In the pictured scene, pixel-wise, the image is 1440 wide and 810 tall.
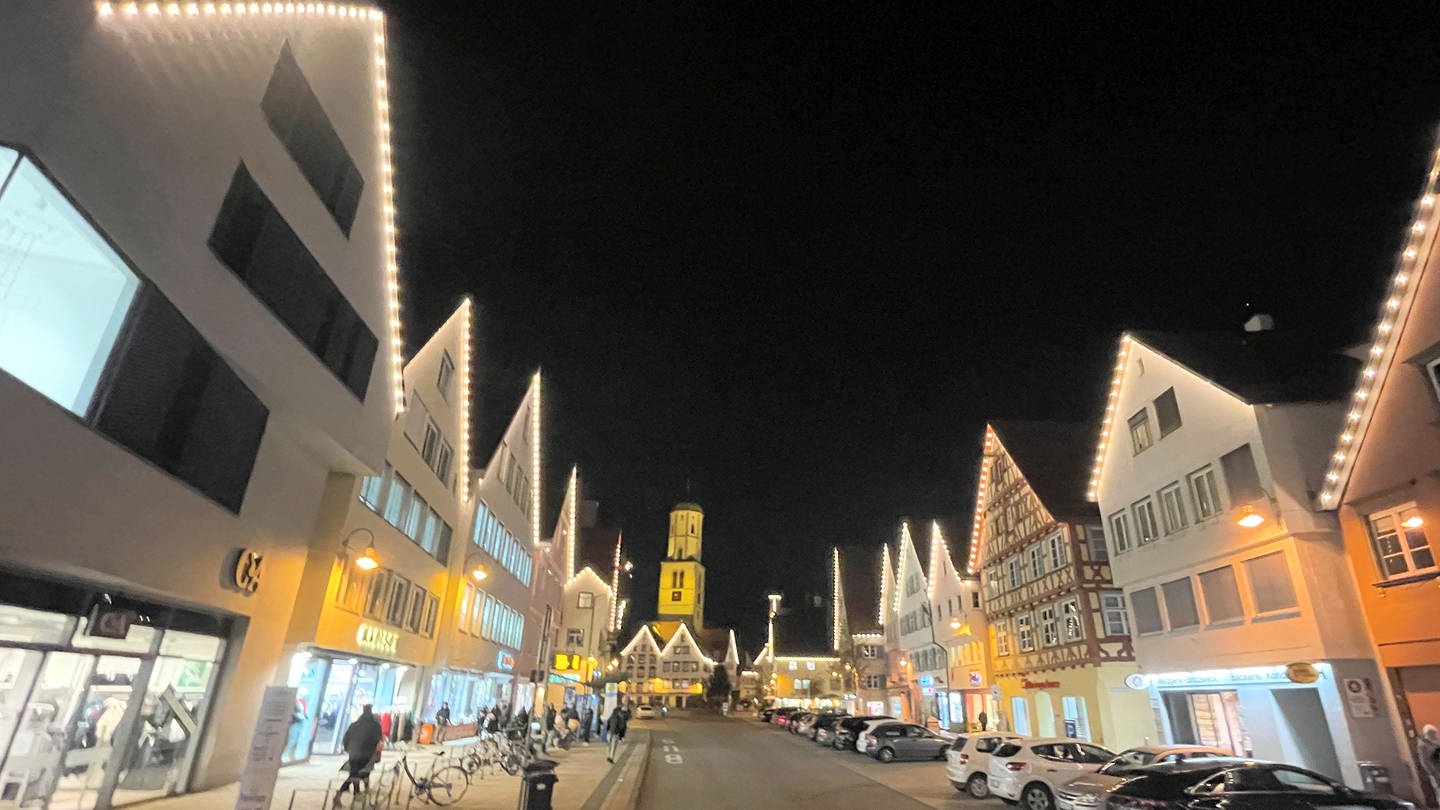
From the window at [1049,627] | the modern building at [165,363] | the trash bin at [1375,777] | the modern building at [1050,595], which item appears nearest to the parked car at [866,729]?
the modern building at [1050,595]

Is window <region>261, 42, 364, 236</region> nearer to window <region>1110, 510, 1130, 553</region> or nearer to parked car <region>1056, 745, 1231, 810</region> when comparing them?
parked car <region>1056, 745, 1231, 810</region>

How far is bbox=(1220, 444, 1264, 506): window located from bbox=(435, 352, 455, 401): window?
76.9ft

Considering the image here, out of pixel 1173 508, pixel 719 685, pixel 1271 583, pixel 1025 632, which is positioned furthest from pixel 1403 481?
pixel 719 685

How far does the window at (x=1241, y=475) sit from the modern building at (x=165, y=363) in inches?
862

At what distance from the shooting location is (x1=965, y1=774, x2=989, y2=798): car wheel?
1742cm

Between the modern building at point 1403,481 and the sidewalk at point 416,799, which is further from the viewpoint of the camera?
the modern building at point 1403,481

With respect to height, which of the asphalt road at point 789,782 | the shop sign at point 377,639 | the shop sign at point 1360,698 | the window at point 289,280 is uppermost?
the window at point 289,280

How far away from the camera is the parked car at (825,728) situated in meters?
35.0

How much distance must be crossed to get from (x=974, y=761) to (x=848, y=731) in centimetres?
1556

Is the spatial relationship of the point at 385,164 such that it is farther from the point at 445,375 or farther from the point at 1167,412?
the point at 1167,412

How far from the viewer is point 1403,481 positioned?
48.9 feet

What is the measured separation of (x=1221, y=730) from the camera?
1998 centimetres

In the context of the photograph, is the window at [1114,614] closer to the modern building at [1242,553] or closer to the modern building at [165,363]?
the modern building at [1242,553]

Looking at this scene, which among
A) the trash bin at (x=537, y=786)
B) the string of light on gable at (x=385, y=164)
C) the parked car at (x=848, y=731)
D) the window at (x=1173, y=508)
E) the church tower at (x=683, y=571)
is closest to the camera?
the trash bin at (x=537, y=786)
